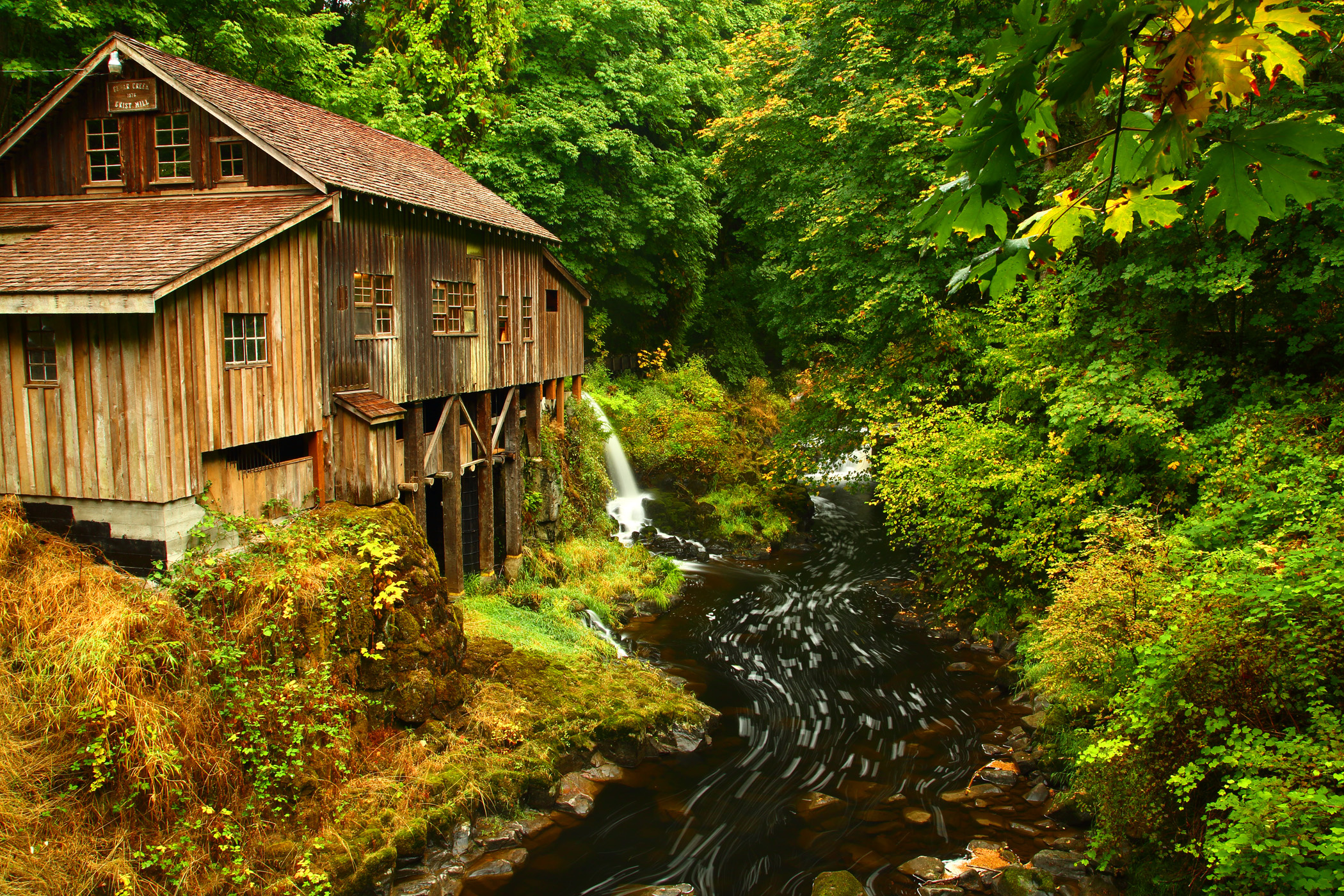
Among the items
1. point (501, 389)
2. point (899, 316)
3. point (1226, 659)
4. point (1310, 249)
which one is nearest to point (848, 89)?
point (899, 316)

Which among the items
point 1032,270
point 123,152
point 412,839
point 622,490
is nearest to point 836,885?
point 412,839

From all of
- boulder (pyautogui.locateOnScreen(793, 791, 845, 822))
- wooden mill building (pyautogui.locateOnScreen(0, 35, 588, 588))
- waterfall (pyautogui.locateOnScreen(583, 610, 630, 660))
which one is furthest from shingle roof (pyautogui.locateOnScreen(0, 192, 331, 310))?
boulder (pyautogui.locateOnScreen(793, 791, 845, 822))

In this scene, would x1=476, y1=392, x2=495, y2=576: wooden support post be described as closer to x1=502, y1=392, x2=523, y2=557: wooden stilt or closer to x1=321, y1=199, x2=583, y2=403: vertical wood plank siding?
x1=502, y1=392, x2=523, y2=557: wooden stilt

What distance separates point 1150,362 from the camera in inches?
457

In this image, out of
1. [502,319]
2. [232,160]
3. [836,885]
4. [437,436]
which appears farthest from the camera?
[502,319]

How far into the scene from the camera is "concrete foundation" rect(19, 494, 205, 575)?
9117mm

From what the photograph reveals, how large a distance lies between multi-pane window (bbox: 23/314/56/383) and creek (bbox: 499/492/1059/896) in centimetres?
772

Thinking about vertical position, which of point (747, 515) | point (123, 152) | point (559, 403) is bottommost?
point (747, 515)

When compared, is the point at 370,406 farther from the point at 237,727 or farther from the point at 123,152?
the point at 237,727

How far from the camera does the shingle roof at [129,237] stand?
869 centimetres

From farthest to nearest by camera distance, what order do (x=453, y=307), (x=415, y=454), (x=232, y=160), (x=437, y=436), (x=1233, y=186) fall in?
(x=453, y=307)
(x=437, y=436)
(x=415, y=454)
(x=232, y=160)
(x=1233, y=186)

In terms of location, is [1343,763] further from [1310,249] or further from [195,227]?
[195,227]

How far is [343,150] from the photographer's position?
42.8 feet

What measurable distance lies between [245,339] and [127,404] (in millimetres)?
1608
